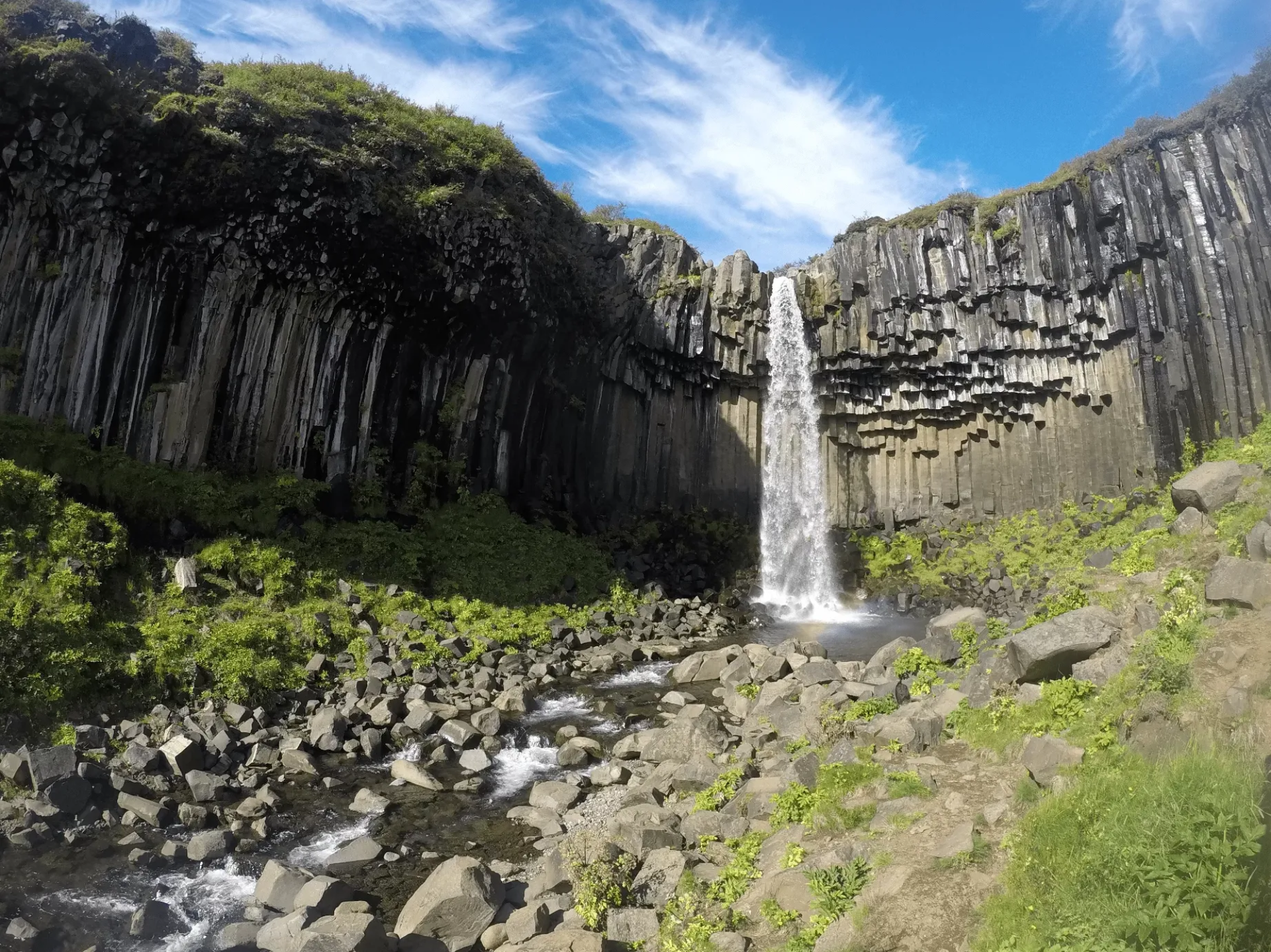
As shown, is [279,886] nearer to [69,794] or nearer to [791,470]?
[69,794]

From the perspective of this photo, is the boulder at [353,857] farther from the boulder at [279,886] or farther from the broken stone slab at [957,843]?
the broken stone slab at [957,843]

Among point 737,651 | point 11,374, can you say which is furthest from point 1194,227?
point 11,374

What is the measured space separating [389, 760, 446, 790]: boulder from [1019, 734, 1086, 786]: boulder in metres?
7.30

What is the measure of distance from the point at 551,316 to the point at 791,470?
10869 millimetres

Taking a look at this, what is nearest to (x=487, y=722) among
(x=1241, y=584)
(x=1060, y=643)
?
(x=1060, y=643)

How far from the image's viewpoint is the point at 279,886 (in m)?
7.64

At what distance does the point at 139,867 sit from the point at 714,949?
20.4 ft

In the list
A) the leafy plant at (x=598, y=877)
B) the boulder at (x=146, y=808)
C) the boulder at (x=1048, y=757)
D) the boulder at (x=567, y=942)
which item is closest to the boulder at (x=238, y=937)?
the boulder at (x=567, y=942)

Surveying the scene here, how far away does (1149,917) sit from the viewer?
4379 mm

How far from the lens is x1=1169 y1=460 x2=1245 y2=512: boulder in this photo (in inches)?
468

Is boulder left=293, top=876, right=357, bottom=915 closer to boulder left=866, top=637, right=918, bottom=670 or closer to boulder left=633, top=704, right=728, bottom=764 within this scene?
boulder left=633, top=704, right=728, bottom=764

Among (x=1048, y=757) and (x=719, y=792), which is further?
(x=719, y=792)

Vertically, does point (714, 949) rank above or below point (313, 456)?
below

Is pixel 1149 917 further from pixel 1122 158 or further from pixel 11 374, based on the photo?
pixel 1122 158
